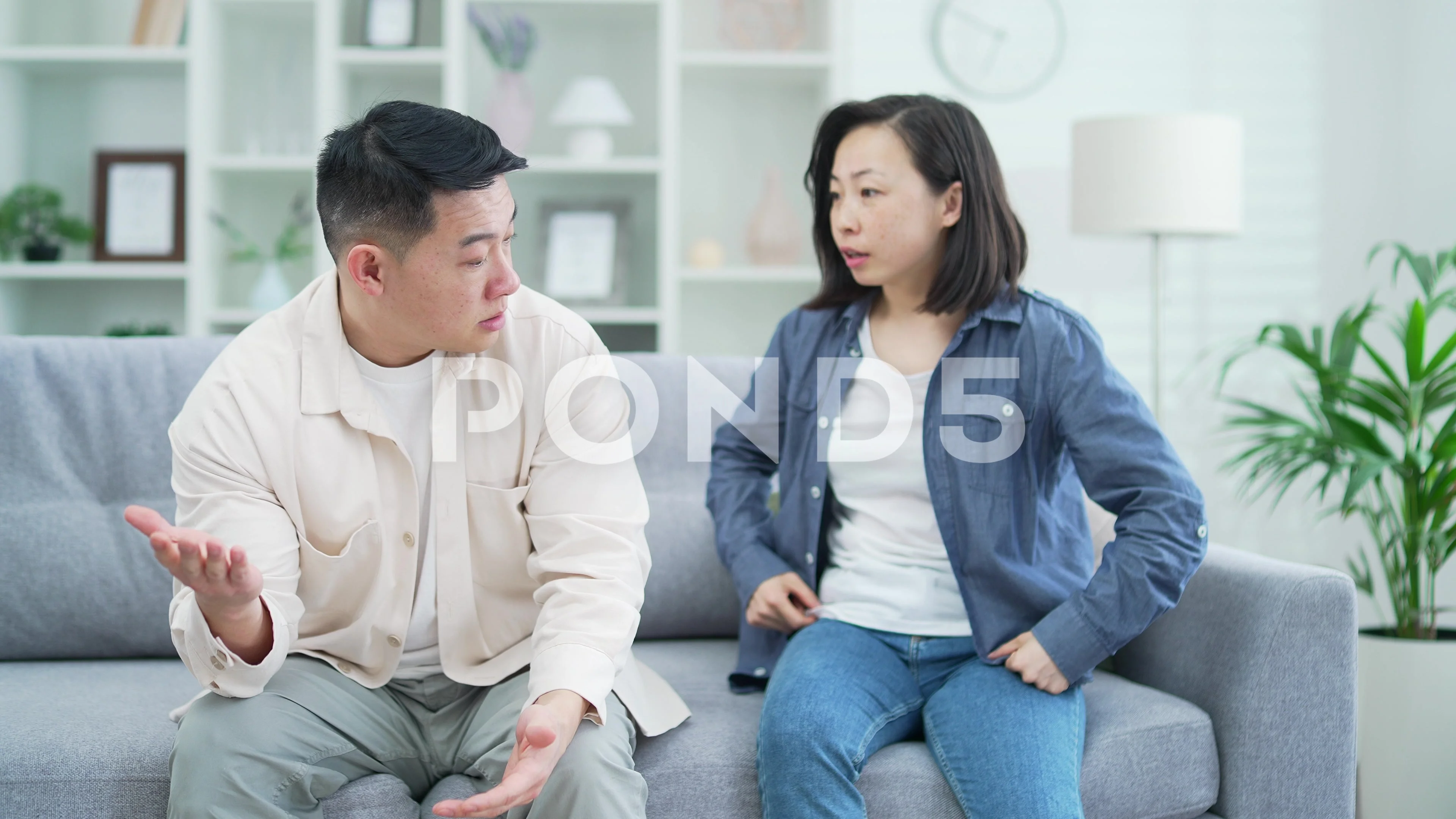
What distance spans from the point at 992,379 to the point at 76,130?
9.72 ft

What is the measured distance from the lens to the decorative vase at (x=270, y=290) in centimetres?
306

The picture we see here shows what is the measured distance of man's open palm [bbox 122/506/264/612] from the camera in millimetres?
961

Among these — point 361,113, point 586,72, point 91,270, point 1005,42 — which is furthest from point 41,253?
point 1005,42

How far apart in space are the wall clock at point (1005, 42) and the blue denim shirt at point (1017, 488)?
1.84 metres

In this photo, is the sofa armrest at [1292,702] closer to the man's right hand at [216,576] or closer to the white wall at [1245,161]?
the man's right hand at [216,576]

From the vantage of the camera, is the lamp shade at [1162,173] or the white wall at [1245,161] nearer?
the lamp shade at [1162,173]

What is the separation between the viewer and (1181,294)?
10.5 feet

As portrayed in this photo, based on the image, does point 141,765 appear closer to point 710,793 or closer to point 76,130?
point 710,793

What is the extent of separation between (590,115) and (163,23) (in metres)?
1.22

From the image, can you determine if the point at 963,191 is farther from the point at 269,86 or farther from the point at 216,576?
the point at 269,86

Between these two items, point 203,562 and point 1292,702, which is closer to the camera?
point 203,562

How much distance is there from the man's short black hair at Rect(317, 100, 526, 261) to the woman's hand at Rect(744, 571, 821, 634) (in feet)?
2.19

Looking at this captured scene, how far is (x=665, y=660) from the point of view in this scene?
1.66 meters

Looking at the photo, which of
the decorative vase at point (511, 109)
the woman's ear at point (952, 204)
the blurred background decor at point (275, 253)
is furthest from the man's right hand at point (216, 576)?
the decorative vase at point (511, 109)
